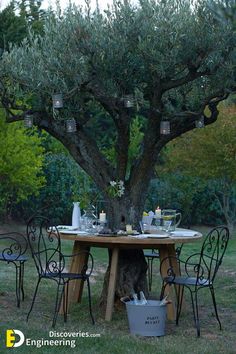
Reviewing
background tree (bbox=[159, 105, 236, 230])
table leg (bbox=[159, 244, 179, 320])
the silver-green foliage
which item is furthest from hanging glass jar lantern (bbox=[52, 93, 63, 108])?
background tree (bbox=[159, 105, 236, 230])

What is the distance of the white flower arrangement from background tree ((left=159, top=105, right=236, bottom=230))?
32.4ft

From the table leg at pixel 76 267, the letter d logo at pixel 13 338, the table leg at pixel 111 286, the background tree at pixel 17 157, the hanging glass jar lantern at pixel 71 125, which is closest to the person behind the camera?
the letter d logo at pixel 13 338

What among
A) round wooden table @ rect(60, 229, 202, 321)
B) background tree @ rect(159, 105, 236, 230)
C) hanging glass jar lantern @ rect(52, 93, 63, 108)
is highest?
background tree @ rect(159, 105, 236, 230)

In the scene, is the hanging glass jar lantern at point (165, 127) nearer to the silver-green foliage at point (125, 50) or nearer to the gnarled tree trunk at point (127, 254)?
the silver-green foliage at point (125, 50)

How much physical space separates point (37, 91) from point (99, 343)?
8.33ft

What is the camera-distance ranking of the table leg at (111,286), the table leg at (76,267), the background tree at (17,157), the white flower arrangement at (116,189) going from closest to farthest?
1. the table leg at (111,286)
2. the white flower arrangement at (116,189)
3. the table leg at (76,267)
4. the background tree at (17,157)

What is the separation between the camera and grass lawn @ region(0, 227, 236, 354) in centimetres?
534

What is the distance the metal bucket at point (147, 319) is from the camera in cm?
587

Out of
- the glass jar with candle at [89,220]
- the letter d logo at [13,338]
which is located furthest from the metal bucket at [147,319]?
the glass jar with candle at [89,220]

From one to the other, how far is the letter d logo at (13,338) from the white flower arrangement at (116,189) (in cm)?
180

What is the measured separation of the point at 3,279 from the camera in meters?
8.77

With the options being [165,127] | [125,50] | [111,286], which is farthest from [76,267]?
[125,50]

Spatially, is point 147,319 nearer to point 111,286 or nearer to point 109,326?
point 109,326

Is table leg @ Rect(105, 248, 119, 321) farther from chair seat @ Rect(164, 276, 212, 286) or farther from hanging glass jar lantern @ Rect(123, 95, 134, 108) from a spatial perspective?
hanging glass jar lantern @ Rect(123, 95, 134, 108)
